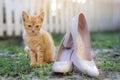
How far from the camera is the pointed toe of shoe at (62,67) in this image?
223 cm

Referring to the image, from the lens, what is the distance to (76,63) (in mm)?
2293

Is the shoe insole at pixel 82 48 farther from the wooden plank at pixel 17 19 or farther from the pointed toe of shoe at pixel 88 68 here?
the wooden plank at pixel 17 19

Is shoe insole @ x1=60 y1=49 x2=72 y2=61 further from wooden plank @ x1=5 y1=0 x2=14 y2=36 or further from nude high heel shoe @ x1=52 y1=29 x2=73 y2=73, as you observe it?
wooden plank @ x1=5 y1=0 x2=14 y2=36

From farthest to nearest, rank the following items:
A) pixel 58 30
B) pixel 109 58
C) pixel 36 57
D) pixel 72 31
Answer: pixel 58 30
pixel 109 58
pixel 36 57
pixel 72 31

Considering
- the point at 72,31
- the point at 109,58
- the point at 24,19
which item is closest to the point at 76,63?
the point at 72,31

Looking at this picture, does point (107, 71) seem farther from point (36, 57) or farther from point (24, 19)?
point (24, 19)

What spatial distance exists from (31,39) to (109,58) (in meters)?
1.05

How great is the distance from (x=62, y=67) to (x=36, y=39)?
0.42 metres

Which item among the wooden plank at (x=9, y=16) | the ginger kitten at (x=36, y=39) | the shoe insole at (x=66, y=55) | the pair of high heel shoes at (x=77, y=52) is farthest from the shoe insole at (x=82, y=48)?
the wooden plank at (x=9, y=16)

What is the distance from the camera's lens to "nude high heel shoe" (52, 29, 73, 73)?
224 centimetres

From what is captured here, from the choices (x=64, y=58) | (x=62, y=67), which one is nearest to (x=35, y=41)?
(x=64, y=58)

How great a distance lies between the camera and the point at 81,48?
2.41 metres

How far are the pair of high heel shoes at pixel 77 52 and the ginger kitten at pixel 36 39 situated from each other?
17 cm

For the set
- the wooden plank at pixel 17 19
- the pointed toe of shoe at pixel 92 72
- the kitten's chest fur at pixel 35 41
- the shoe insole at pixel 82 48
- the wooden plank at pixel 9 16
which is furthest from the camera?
the wooden plank at pixel 17 19
